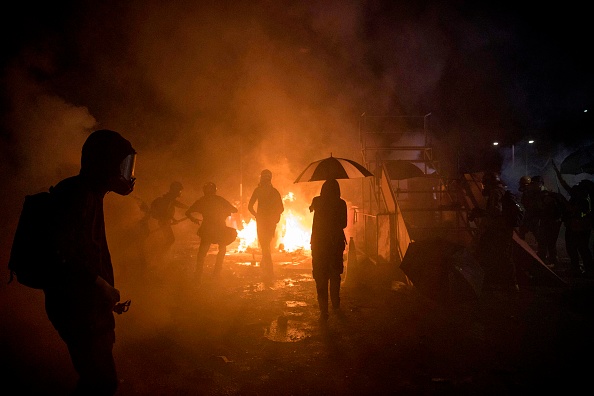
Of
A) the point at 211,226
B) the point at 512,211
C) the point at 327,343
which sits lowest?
the point at 327,343

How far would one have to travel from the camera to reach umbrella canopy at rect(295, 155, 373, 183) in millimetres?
6086

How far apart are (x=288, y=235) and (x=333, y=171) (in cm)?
726

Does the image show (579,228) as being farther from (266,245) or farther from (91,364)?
(91,364)

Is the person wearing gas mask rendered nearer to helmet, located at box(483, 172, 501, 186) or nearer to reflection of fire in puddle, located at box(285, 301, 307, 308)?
reflection of fire in puddle, located at box(285, 301, 307, 308)

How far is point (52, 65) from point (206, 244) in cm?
904

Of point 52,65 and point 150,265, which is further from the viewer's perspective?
point 52,65

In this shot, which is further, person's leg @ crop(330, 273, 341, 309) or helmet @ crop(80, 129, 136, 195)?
person's leg @ crop(330, 273, 341, 309)

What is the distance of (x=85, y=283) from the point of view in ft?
6.54

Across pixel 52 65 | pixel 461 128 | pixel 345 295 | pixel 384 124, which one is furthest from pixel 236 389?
pixel 461 128

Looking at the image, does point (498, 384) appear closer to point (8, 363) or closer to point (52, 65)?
point (8, 363)

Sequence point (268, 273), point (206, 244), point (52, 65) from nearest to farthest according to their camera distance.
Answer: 1. point (206, 244)
2. point (268, 273)
3. point (52, 65)

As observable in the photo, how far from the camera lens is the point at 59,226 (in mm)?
1950

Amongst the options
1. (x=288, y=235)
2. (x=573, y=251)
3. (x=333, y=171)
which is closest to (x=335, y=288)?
(x=333, y=171)

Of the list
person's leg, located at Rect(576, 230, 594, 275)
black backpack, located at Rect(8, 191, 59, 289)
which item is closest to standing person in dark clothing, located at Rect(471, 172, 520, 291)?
person's leg, located at Rect(576, 230, 594, 275)
